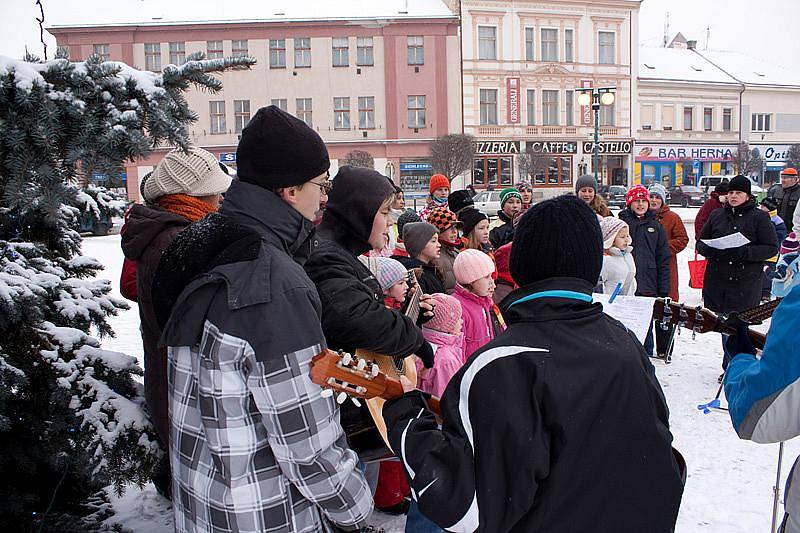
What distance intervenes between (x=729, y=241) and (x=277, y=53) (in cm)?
3737

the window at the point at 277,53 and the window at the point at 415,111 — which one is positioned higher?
the window at the point at 277,53

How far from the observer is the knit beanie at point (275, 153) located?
191 centimetres

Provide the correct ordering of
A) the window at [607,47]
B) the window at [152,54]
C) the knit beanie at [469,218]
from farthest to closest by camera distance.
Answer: the window at [607,47] < the window at [152,54] < the knit beanie at [469,218]

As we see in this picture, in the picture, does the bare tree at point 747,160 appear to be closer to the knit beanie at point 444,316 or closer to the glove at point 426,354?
the knit beanie at point 444,316

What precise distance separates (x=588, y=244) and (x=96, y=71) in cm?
183

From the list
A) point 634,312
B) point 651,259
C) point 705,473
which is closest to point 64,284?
point 634,312

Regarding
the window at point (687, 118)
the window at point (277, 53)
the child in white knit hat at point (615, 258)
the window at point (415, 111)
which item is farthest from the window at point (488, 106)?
the child in white knit hat at point (615, 258)

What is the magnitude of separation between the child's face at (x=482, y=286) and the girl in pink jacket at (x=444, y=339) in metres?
0.37

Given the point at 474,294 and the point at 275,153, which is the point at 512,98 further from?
the point at 275,153

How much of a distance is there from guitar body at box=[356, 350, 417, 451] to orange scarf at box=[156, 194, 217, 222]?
0.95 metres

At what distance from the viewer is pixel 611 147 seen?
42.4 meters

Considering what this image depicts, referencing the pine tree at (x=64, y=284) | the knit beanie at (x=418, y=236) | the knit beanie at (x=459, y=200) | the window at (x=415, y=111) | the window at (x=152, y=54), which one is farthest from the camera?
the window at (x=415, y=111)

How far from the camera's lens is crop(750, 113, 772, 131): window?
160 ft

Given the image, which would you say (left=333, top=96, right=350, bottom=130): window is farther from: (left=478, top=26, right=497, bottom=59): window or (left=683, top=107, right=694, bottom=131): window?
(left=683, top=107, right=694, bottom=131): window
